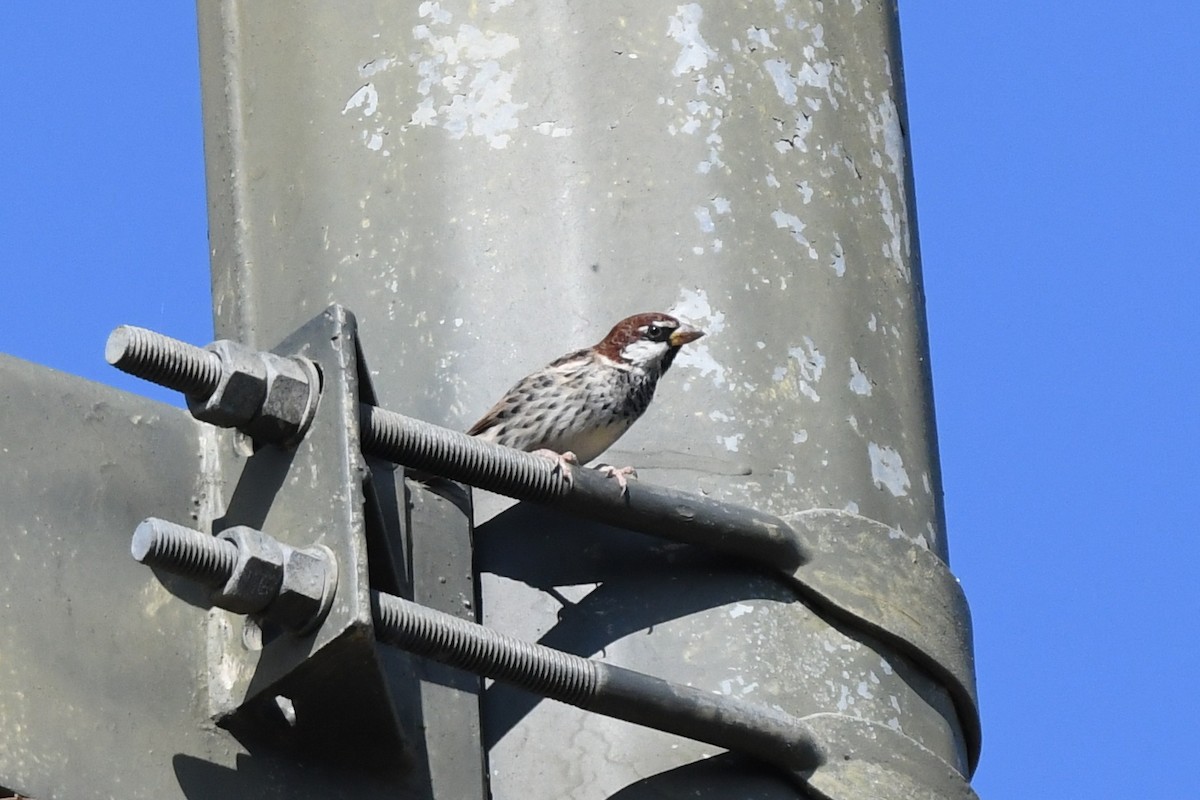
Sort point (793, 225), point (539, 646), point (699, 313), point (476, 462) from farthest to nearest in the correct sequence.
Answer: point (793, 225) < point (699, 313) < point (476, 462) < point (539, 646)

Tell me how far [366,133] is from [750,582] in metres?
1.09

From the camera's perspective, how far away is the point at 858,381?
4.35 meters

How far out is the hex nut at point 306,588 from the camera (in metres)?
3.28

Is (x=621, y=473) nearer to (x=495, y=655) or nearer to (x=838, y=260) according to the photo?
(x=495, y=655)

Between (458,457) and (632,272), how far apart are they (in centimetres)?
76

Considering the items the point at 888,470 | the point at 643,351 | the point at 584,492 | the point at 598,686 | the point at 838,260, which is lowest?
the point at 598,686

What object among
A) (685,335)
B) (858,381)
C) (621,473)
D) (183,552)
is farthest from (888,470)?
(183,552)

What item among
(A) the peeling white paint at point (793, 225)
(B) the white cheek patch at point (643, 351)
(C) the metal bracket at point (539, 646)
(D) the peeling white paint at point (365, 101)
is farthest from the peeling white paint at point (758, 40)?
(C) the metal bracket at point (539, 646)

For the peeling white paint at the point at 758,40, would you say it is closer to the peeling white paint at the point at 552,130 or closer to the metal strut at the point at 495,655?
the peeling white paint at the point at 552,130

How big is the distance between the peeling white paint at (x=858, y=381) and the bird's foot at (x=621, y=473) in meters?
0.41

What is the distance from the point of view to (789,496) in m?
4.16

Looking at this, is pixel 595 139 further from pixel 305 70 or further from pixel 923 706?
pixel 923 706

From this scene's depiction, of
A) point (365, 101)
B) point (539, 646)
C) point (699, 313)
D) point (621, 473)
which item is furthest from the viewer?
point (365, 101)

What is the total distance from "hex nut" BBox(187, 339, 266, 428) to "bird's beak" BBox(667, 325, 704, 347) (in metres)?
0.97
